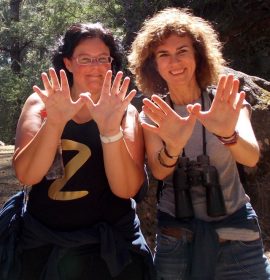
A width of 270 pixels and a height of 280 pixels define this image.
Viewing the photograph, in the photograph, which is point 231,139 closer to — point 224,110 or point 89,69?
point 224,110

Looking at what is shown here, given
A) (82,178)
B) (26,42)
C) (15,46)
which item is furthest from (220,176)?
(15,46)

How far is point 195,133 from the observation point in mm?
2336

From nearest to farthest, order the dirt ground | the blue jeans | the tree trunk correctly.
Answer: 1. the blue jeans
2. the dirt ground
3. the tree trunk

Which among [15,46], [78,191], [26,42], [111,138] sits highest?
[111,138]

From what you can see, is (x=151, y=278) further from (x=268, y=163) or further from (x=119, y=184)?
(x=268, y=163)

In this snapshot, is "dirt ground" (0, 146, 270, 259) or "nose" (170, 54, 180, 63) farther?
"dirt ground" (0, 146, 270, 259)

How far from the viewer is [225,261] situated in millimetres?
2230

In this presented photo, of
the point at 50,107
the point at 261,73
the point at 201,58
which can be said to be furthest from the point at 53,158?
the point at 261,73

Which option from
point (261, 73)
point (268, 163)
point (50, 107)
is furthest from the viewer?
point (261, 73)

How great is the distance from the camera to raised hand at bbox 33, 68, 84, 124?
210 centimetres

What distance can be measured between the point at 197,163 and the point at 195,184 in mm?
99

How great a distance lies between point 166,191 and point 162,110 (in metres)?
0.43

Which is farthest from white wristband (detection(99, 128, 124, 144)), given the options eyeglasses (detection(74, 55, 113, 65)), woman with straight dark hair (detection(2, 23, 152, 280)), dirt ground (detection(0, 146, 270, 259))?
dirt ground (detection(0, 146, 270, 259))

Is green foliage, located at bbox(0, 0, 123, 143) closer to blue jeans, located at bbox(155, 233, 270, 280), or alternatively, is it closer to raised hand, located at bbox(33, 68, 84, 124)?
raised hand, located at bbox(33, 68, 84, 124)
